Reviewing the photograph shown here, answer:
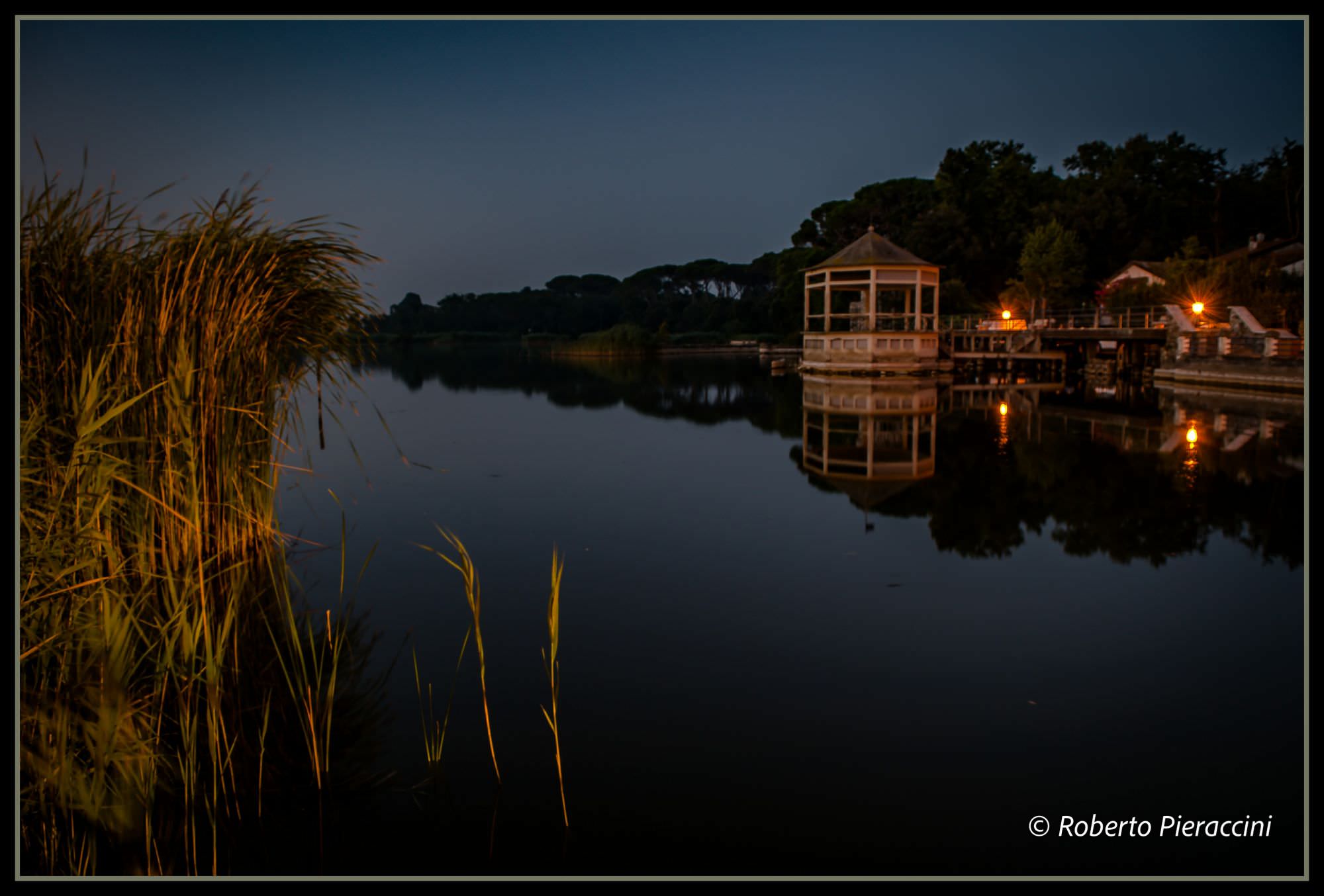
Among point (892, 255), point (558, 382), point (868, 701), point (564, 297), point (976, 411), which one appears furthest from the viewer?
point (564, 297)

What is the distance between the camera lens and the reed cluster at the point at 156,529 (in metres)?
2.80

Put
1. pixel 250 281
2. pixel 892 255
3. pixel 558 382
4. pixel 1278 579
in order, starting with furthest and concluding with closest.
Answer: pixel 558 382
pixel 892 255
pixel 1278 579
pixel 250 281

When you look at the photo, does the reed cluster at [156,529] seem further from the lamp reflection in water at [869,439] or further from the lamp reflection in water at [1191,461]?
the lamp reflection in water at [1191,461]

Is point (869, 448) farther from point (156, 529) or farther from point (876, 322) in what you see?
point (876, 322)

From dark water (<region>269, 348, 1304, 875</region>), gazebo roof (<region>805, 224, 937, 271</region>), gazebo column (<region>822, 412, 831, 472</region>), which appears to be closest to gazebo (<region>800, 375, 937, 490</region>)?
gazebo column (<region>822, 412, 831, 472</region>)

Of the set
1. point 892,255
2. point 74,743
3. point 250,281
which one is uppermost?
point 892,255

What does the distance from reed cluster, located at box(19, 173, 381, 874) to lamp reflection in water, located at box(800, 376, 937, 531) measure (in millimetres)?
4392

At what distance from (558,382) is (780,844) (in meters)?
23.0

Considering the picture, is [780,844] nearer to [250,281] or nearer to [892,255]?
[250,281]

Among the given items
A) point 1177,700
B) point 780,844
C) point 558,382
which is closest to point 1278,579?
point 1177,700

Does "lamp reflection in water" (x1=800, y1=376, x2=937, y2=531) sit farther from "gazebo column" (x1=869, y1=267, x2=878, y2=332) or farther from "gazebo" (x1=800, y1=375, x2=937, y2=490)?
"gazebo column" (x1=869, y1=267, x2=878, y2=332)

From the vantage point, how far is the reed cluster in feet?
9.20

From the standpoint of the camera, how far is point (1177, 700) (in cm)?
379

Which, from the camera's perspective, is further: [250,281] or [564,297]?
[564,297]
